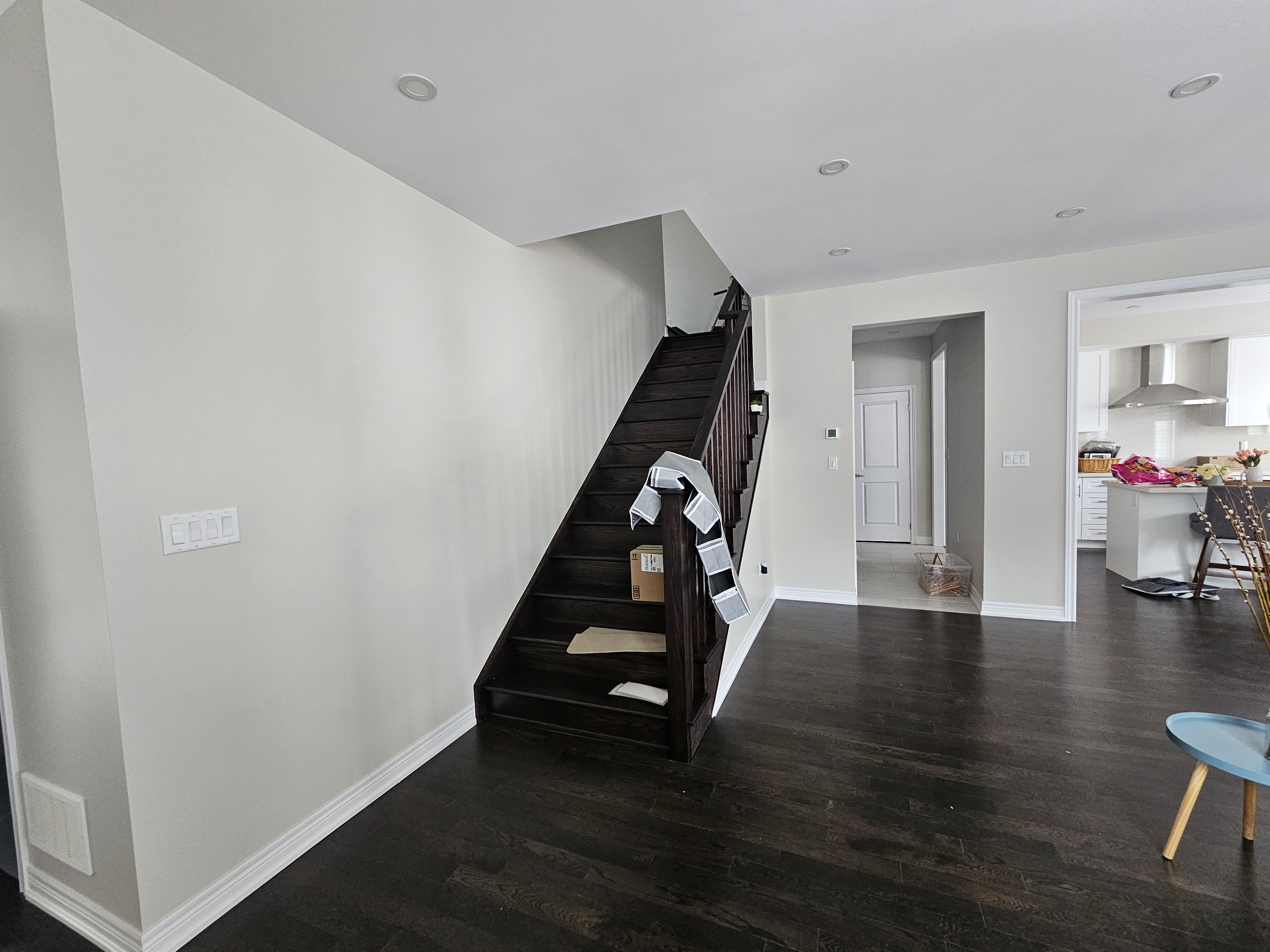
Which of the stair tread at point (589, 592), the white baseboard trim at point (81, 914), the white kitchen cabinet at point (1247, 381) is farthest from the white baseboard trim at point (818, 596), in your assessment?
the white kitchen cabinet at point (1247, 381)

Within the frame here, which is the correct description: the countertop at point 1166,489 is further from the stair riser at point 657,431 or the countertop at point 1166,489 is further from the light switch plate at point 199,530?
the light switch plate at point 199,530

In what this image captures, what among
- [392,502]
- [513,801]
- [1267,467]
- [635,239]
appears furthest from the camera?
[1267,467]

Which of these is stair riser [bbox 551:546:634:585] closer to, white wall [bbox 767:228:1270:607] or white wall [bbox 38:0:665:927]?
white wall [bbox 38:0:665:927]

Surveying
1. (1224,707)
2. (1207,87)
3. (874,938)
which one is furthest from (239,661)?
(1224,707)

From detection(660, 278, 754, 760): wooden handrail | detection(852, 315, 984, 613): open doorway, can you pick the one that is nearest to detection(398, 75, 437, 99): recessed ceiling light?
detection(660, 278, 754, 760): wooden handrail

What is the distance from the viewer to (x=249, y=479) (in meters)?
1.66

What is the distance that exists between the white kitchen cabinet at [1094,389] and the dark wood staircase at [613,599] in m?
4.29

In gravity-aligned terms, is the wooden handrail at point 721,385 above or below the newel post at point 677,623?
above

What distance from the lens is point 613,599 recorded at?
9.48ft

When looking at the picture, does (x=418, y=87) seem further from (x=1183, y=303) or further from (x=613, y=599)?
(x=1183, y=303)

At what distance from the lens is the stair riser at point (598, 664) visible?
260 centimetres

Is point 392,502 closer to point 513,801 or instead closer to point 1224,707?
point 513,801

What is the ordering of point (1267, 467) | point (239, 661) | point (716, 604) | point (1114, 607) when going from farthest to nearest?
point (1267, 467), point (1114, 607), point (716, 604), point (239, 661)

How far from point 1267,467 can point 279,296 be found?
8146 millimetres
